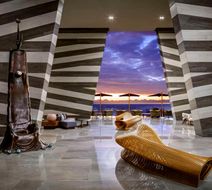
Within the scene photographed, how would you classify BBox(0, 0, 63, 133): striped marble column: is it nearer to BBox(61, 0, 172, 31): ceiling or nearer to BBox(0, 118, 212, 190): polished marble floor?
BBox(0, 118, 212, 190): polished marble floor

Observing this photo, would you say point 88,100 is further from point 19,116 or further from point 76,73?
point 19,116

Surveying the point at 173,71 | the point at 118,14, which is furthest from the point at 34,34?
the point at 173,71

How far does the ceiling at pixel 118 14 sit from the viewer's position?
997 cm

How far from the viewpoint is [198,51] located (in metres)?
7.30

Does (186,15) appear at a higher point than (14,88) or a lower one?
higher

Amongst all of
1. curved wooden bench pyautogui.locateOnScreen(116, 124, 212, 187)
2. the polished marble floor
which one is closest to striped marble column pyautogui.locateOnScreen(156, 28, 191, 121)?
the polished marble floor

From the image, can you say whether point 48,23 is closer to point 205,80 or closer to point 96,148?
point 96,148

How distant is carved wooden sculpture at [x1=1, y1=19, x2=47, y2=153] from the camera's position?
508cm

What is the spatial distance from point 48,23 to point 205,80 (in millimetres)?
4642

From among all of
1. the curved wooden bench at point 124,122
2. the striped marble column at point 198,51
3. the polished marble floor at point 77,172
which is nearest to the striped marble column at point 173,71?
the curved wooden bench at point 124,122

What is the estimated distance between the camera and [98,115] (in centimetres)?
1761

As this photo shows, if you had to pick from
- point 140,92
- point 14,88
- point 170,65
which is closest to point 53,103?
point 170,65

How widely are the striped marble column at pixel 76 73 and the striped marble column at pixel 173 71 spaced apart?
10.1ft

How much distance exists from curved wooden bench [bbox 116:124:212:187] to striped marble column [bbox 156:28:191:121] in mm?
9883
